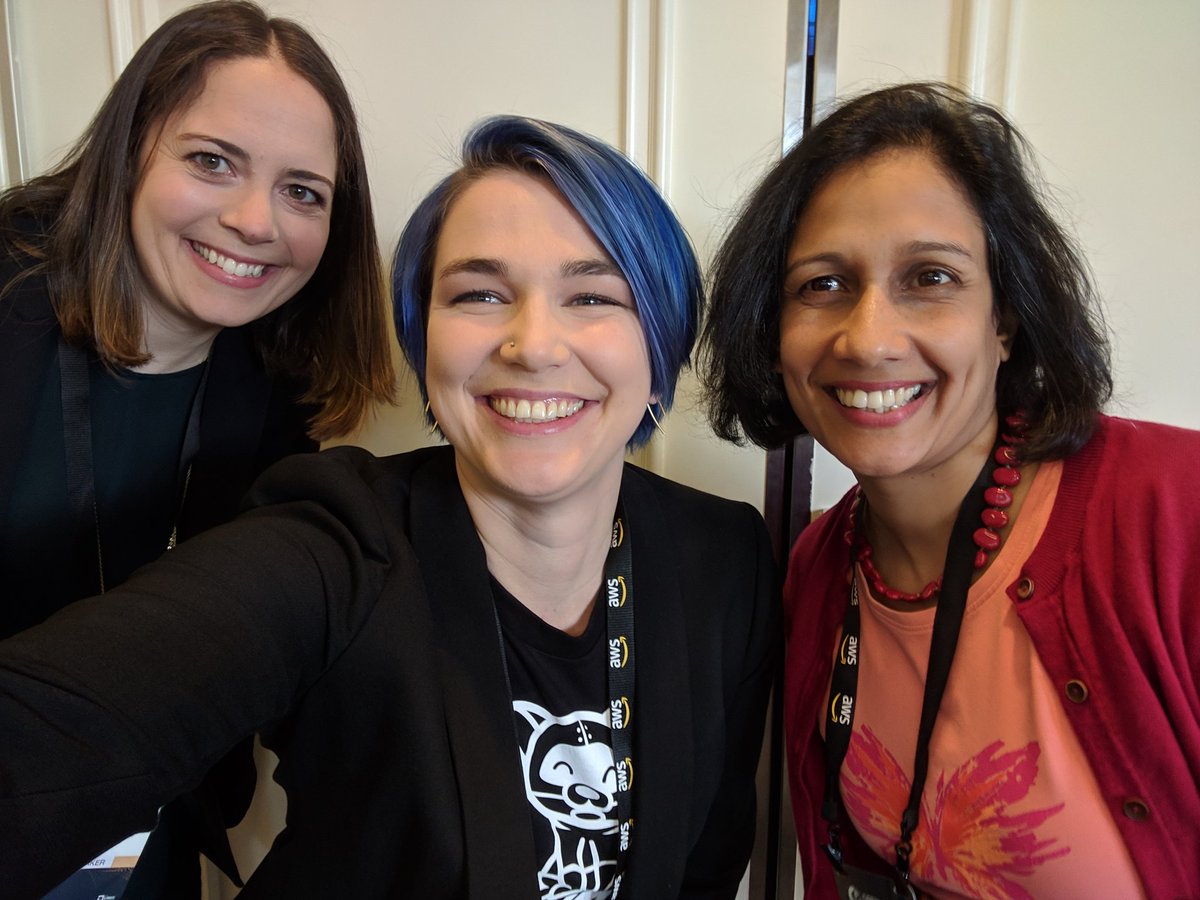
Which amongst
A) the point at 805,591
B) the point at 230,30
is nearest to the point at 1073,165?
the point at 805,591

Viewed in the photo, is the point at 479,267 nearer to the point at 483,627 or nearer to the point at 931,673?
the point at 483,627

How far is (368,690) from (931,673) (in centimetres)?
73

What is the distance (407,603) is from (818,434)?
1.98ft

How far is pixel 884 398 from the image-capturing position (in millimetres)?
921

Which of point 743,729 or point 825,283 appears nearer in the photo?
point 825,283

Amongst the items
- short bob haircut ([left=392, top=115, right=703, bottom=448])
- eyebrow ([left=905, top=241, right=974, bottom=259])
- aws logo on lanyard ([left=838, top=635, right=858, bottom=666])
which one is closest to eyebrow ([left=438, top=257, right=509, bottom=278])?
short bob haircut ([left=392, top=115, right=703, bottom=448])

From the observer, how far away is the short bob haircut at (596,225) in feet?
3.01

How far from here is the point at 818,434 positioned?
1005 millimetres

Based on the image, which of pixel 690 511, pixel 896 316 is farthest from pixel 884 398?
pixel 690 511

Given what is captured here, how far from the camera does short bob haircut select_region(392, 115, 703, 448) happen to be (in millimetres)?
918

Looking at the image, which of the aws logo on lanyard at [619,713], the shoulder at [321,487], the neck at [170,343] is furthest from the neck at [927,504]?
the neck at [170,343]

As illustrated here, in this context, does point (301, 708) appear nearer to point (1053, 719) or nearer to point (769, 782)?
point (1053, 719)

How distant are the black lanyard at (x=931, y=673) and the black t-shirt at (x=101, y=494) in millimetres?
1192

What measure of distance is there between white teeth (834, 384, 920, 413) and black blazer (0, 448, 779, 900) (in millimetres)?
323
